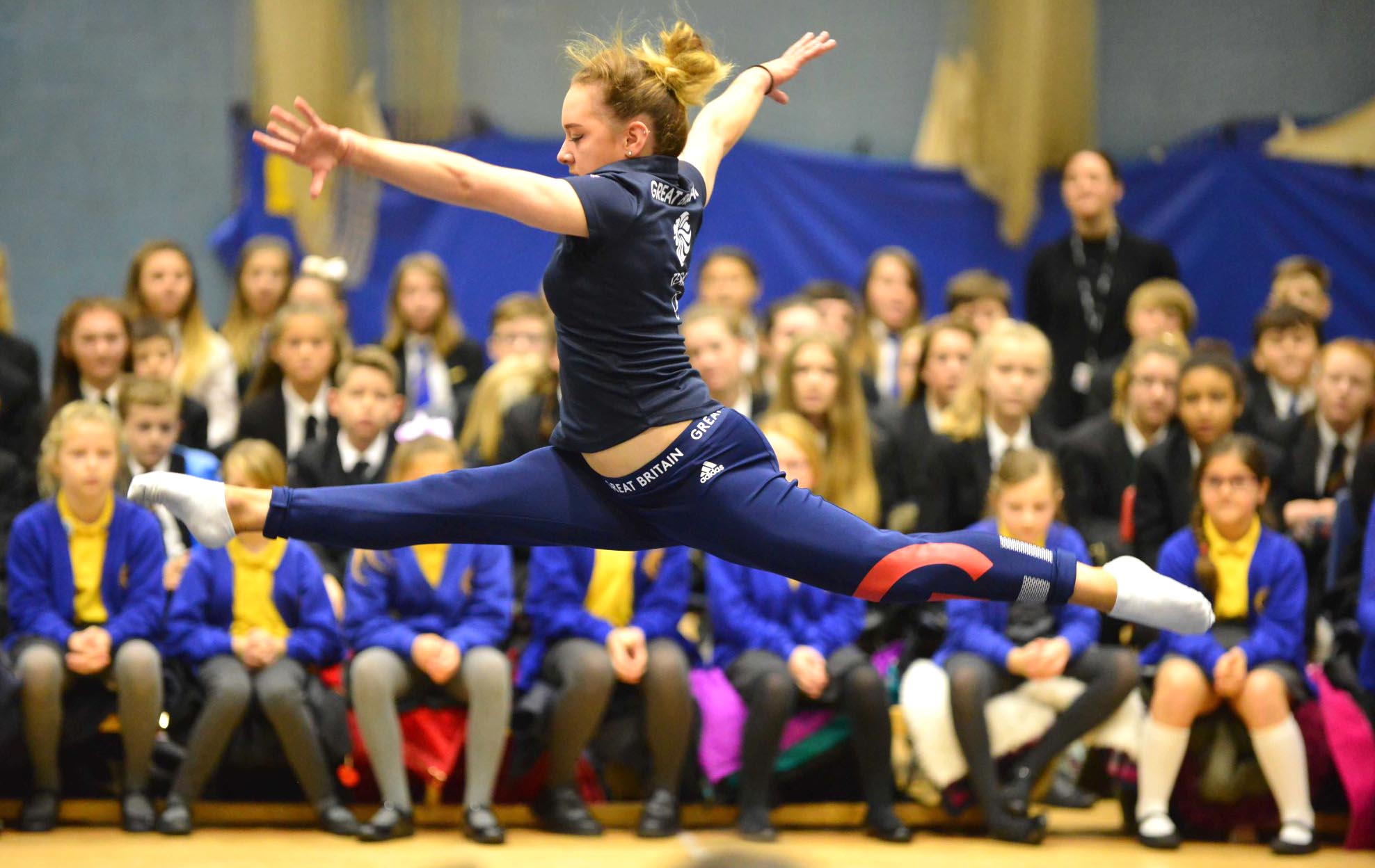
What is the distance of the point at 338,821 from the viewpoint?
15.4 feet

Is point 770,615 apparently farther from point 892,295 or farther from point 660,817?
point 892,295

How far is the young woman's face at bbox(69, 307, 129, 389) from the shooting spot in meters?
5.61

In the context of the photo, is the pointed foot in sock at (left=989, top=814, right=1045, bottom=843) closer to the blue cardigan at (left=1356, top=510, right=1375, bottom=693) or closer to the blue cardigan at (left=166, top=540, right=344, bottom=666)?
the blue cardigan at (left=1356, top=510, right=1375, bottom=693)

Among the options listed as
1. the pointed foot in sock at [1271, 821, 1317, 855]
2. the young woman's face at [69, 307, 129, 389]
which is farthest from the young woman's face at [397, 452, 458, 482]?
the pointed foot in sock at [1271, 821, 1317, 855]

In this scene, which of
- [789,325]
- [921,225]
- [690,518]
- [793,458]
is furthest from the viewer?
[921,225]

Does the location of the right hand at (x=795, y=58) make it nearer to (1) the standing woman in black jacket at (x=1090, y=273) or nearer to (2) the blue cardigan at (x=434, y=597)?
(2) the blue cardigan at (x=434, y=597)

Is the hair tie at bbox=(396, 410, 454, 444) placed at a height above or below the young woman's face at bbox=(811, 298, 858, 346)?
below

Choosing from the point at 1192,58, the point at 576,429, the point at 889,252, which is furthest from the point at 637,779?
the point at 1192,58

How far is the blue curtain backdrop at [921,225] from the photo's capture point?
7641 millimetres

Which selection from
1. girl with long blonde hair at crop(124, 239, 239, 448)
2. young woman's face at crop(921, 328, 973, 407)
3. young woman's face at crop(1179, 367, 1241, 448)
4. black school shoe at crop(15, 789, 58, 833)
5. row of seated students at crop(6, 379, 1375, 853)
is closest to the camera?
black school shoe at crop(15, 789, 58, 833)

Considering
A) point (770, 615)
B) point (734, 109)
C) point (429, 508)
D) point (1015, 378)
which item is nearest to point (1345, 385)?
point (1015, 378)

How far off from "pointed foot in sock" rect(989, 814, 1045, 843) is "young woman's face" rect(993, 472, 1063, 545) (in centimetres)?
84

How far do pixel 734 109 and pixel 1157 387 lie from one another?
2.60m

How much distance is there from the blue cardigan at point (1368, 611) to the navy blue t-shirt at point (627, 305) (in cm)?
249
